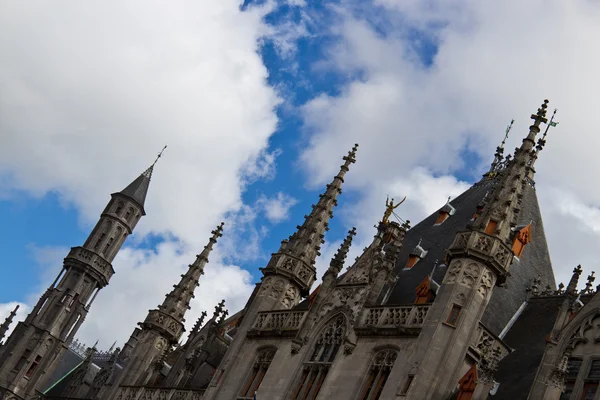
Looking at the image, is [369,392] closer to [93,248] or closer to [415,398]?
[415,398]

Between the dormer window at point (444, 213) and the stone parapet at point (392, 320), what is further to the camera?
the dormer window at point (444, 213)

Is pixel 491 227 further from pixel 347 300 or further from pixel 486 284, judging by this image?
pixel 347 300

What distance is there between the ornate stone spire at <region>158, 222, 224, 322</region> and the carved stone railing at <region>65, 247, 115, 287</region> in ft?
79.3

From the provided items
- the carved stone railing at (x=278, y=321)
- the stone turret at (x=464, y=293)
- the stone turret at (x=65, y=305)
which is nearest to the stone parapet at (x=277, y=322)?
the carved stone railing at (x=278, y=321)

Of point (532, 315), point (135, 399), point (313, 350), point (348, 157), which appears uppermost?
point (348, 157)

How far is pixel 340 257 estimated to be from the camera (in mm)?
40750

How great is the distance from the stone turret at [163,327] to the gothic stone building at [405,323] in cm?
7

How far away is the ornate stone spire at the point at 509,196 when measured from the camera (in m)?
34.5

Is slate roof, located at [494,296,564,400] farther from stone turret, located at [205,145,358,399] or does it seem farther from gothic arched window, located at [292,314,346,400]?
stone turret, located at [205,145,358,399]

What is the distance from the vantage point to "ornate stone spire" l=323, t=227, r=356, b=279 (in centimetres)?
4016

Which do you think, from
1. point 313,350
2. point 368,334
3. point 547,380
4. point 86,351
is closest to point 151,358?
point 313,350

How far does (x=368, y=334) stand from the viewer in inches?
1394

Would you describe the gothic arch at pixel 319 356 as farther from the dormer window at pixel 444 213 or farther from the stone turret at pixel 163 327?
the stone turret at pixel 163 327

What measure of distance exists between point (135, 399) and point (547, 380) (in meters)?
23.1
